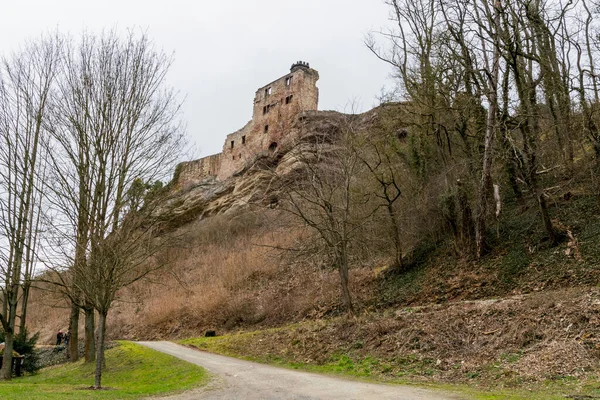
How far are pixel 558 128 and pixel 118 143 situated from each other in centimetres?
1474

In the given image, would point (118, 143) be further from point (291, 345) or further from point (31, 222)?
point (291, 345)

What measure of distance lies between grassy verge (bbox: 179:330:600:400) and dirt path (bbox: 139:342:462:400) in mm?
551

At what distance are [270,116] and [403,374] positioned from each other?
126ft

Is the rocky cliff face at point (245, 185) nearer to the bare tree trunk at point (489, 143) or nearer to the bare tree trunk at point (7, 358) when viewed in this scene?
the bare tree trunk at point (489, 143)

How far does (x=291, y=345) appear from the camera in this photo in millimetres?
13367

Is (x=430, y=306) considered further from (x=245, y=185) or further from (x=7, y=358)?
(x=245, y=185)

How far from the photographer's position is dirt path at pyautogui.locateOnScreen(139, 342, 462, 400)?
22.9 ft

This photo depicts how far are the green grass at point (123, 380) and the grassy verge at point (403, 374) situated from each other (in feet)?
7.83

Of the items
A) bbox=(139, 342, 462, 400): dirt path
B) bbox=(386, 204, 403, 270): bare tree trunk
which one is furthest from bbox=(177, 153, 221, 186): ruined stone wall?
bbox=(139, 342, 462, 400): dirt path

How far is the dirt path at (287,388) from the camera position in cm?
698

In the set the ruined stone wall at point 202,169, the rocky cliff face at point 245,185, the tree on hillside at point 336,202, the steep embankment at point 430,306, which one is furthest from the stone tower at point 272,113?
the tree on hillside at point 336,202

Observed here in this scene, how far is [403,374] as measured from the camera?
8.79 meters

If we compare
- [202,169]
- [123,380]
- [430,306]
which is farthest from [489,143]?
[202,169]

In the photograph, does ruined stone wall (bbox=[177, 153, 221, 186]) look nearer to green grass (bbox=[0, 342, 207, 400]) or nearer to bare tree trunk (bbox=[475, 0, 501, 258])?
green grass (bbox=[0, 342, 207, 400])
